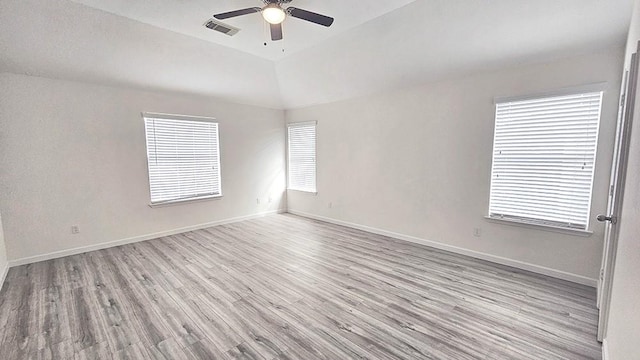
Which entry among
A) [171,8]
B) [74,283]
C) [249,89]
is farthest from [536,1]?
[74,283]

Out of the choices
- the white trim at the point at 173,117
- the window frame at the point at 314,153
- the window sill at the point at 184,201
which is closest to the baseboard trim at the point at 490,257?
the window frame at the point at 314,153

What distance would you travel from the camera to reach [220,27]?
3.24 m

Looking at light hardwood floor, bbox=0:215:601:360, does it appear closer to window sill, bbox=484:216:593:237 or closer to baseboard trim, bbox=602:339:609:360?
baseboard trim, bbox=602:339:609:360

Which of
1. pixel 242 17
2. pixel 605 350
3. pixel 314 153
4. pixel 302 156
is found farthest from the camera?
pixel 302 156

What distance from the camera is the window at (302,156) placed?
5.86 m

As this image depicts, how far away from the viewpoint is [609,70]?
268 centimetres

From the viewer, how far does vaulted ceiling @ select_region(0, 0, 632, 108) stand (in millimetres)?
2615

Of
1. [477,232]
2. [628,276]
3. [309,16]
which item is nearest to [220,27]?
[309,16]

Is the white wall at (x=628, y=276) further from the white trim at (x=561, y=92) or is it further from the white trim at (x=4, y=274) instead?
the white trim at (x=4, y=274)

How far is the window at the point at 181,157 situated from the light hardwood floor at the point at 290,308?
4.36ft

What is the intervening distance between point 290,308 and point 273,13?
277 centimetres

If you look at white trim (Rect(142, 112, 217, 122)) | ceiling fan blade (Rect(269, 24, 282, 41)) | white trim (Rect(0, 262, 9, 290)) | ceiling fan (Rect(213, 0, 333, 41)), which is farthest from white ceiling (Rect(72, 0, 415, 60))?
white trim (Rect(0, 262, 9, 290))

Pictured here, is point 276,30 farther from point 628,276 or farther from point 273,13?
point 628,276

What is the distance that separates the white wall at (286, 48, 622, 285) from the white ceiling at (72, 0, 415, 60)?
5.05 ft
